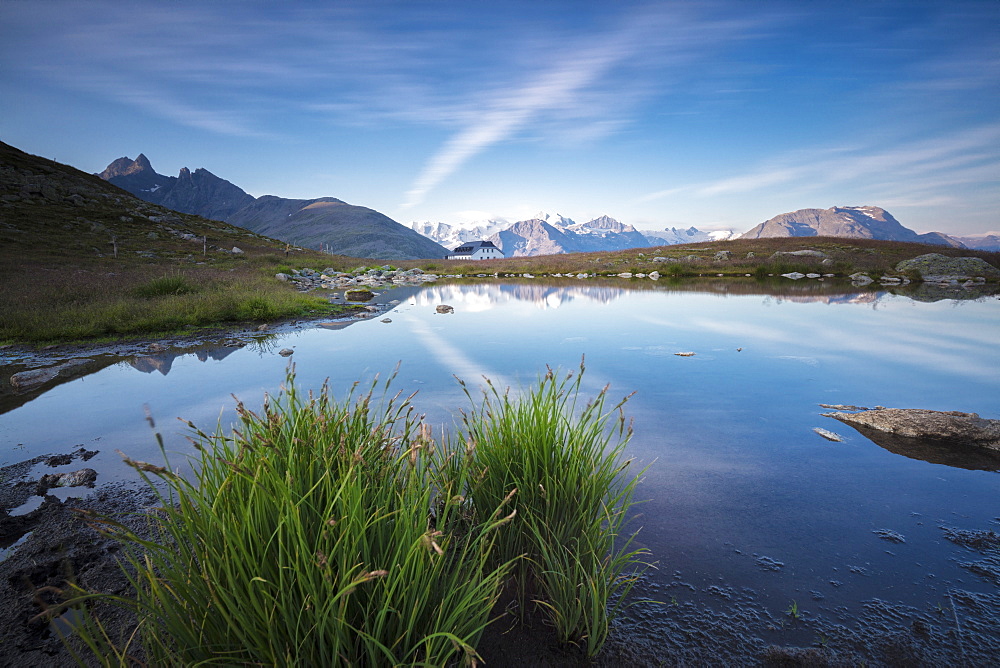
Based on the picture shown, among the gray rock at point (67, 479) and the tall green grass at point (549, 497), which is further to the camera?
the gray rock at point (67, 479)

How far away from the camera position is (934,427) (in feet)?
20.0

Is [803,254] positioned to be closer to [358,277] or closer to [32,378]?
[358,277]

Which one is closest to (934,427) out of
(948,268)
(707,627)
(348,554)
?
(707,627)

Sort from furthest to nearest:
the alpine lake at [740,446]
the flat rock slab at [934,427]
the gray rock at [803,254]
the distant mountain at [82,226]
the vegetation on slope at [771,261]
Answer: the gray rock at [803,254], the vegetation on slope at [771,261], the distant mountain at [82,226], the flat rock slab at [934,427], the alpine lake at [740,446]

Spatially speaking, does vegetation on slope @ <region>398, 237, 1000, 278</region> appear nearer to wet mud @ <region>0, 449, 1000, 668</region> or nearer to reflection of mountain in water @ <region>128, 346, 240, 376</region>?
reflection of mountain in water @ <region>128, 346, 240, 376</region>

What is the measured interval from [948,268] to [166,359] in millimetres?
53182

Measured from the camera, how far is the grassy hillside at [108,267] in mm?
13391

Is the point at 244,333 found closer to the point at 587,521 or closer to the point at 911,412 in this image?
the point at 587,521

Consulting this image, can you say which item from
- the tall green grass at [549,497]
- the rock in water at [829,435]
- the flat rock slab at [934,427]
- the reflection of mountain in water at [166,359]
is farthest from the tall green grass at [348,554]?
the reflection of mountain in water at [166,359]

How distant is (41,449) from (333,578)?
20.4 feet

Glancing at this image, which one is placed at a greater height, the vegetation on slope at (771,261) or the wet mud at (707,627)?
the vegetation on slope at (771,261)

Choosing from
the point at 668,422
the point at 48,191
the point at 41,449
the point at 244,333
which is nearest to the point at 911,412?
the point at 668,422

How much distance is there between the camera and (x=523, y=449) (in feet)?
11.1

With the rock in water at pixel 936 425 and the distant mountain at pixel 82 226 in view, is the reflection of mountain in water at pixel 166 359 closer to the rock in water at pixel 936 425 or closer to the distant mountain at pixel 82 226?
the rock in water at pixel 936 425
